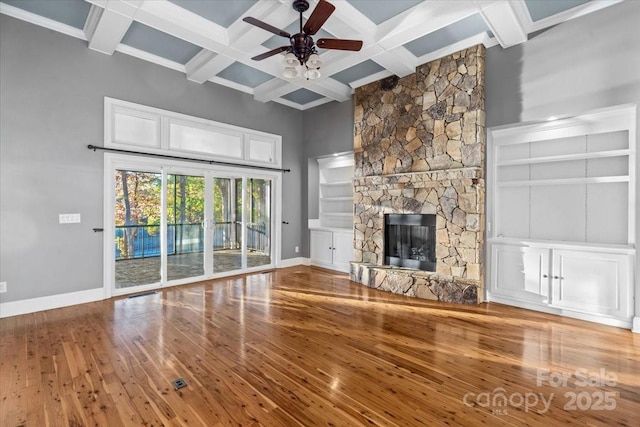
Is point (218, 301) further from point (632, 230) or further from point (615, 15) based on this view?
point (615, 15)

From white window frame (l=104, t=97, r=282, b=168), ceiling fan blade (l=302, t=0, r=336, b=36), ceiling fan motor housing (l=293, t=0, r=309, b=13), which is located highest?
ceiling fan motor housing (l=293, t=0, r=309, b=13)

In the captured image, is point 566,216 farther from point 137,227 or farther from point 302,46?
point 137,227

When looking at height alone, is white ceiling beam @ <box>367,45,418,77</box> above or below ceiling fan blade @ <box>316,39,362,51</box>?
above

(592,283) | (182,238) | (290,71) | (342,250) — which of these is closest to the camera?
(290,71)

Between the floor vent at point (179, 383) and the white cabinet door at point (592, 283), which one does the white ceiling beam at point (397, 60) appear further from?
the floor vent at point (179, 383)

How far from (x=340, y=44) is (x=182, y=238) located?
14.0 ft

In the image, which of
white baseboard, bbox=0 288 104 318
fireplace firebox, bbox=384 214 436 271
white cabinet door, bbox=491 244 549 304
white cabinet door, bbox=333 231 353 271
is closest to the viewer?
white baseboard, bbox=0 288 104 318

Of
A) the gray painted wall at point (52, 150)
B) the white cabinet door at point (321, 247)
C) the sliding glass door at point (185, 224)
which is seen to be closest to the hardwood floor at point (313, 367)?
the gray painted wall at point (52, 150)

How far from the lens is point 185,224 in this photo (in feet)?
18.8

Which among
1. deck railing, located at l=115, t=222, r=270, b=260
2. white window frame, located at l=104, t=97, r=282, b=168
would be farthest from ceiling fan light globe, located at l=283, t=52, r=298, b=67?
deck railing, located at l=115, t=222, r=270, b=260

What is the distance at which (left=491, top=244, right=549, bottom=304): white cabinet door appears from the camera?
13.6 feet

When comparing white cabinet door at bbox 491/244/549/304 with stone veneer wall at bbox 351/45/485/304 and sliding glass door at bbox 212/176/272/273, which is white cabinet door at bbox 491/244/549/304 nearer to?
stone veneer wall at bbox 351/45/485/304

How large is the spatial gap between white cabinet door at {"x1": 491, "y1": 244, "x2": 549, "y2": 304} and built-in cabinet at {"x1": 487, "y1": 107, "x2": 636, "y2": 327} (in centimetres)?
1

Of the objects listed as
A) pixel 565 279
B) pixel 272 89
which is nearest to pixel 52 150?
pixel 272 89
